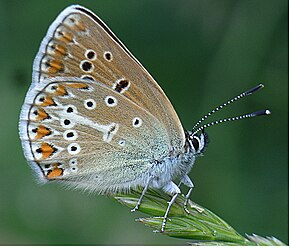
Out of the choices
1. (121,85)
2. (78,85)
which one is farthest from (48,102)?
(121,85)

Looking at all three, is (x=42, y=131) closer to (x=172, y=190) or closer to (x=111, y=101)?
(x=111, y=101)

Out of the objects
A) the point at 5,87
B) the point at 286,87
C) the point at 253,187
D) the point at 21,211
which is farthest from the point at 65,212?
the point at 286,87

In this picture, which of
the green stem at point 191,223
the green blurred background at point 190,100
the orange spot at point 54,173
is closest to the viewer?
the green stem at point 191,223

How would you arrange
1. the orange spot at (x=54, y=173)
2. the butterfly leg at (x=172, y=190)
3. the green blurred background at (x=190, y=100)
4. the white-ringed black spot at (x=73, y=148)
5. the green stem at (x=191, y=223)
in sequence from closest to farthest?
the green stem at (x=191, y=223) < the butterfly leg at (x=172, y=190) < the orange spot at (x=54, y=173) < the white-ringed black spot at (x=73, y=148) < the green blurred background at (x=190, y=100)

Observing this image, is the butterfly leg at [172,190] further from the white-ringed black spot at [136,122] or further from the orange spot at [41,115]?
the orange spot at [41,115]

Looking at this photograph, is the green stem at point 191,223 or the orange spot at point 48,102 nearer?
the green stem at point 191,223

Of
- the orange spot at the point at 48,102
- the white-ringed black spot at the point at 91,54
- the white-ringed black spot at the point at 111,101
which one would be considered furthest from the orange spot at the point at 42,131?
the white-ringed black spot at the point at 91,54

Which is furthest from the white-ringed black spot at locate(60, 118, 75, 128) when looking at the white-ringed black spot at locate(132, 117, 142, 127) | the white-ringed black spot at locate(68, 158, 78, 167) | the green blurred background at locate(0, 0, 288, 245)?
the green blurred background at locate(0, 0, 288, 245)

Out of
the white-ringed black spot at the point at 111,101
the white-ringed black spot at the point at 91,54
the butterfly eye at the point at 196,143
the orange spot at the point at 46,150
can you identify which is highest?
the white-ringed black spot at the point at 91,54
